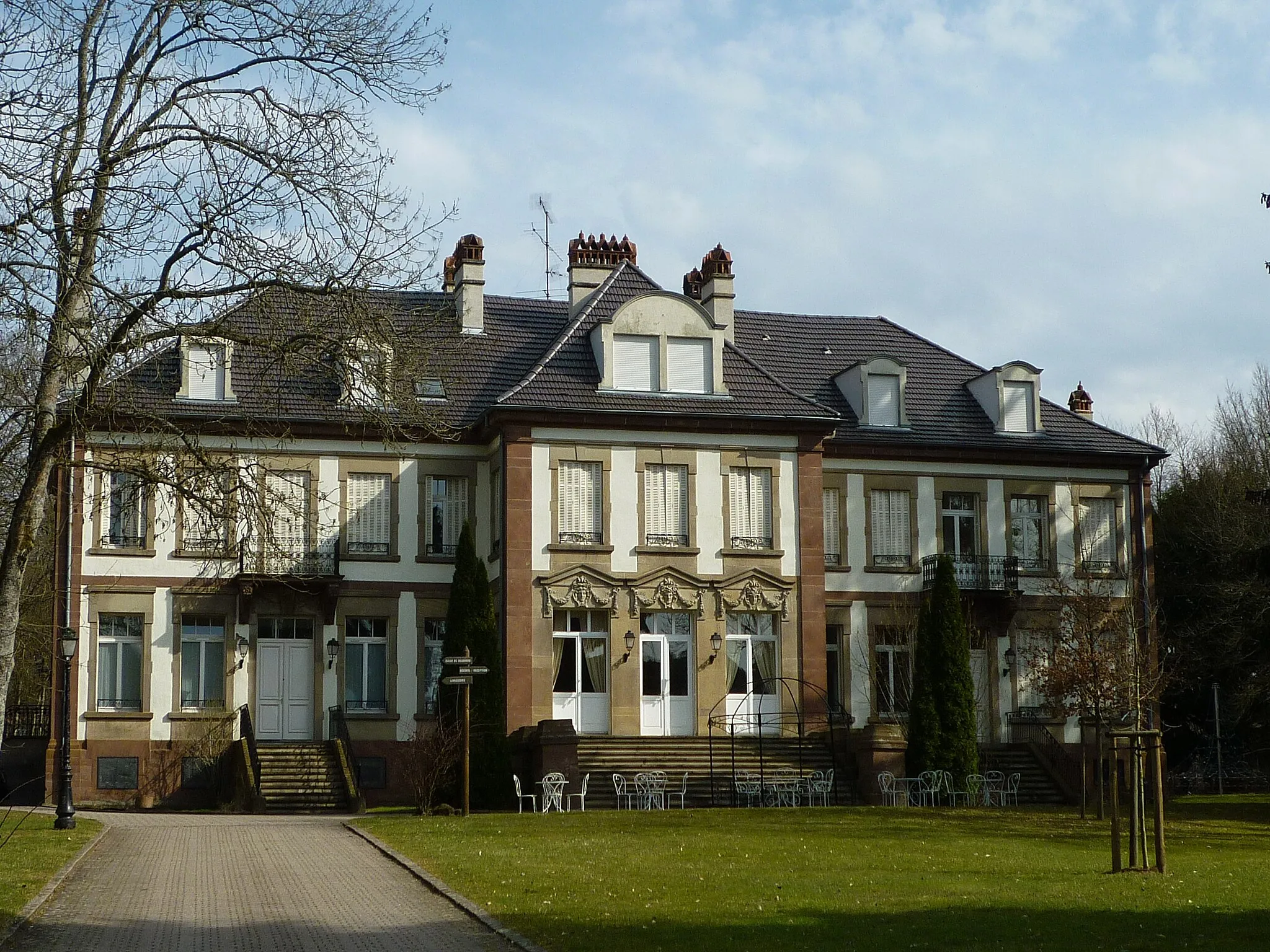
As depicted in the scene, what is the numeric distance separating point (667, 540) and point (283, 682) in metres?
8.21

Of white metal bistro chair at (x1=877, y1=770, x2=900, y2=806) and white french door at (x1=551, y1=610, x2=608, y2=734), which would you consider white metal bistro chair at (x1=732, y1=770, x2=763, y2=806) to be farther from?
white french door at (x1=551, y1=610, x2=608, y2=734)

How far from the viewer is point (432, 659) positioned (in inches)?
1362

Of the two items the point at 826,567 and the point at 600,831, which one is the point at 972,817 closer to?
the point at 600,831

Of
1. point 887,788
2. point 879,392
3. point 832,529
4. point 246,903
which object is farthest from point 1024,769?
point 246,903

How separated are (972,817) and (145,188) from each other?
703 inches

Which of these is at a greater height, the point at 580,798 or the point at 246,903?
the point at 246,903

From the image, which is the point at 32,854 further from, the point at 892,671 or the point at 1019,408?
the point at 1019,408

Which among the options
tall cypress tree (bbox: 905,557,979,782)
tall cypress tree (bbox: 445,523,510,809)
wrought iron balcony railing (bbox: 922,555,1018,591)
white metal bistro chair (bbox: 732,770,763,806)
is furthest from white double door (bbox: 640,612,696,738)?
wrought iron balcony railing (bbox: 922,555,1018,591)

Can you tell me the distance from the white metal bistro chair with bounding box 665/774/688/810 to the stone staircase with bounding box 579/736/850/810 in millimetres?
93

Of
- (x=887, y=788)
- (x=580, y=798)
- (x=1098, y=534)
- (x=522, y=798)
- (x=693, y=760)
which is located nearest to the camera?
(x=522, y=798)

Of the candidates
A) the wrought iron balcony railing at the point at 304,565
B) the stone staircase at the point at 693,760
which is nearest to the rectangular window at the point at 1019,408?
the stone staircase at the point at 693,760

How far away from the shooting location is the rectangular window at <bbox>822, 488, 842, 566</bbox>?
3675 cm

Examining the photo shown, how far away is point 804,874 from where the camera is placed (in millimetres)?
17625

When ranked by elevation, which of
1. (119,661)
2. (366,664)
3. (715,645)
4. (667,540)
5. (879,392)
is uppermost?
(879,392)
